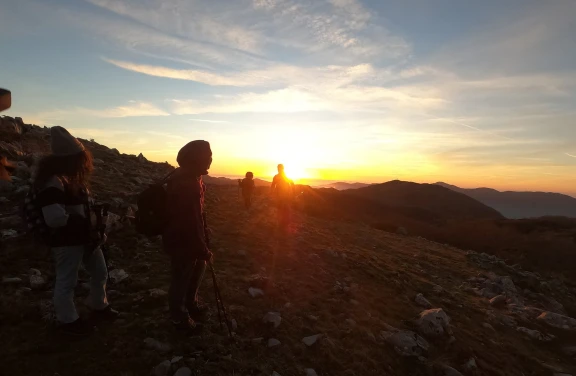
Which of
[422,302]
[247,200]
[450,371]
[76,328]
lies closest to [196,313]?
[76,328]

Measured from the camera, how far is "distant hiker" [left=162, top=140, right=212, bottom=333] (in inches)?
210

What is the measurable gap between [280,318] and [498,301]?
29.1 ft

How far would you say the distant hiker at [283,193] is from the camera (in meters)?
14.4

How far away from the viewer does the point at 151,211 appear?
5145 mm

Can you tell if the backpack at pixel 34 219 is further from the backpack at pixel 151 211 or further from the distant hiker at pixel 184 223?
the distant hiker at pixel 184 223

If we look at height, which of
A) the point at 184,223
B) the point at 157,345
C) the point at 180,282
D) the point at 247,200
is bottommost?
the point at 157,345

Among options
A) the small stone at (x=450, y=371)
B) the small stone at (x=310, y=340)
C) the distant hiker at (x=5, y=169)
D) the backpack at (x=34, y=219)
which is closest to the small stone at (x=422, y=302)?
the small stone at (x=450, y=371)

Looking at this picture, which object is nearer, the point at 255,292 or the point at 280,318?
the point at 280,318

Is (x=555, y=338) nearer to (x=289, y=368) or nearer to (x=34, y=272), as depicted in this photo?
(x=289, y=368)

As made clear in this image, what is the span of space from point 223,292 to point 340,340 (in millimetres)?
2586

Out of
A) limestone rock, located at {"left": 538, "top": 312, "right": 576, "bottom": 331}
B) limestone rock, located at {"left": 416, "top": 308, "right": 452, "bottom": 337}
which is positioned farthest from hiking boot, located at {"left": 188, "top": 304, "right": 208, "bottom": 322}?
limestone rock, located at {"left": 538, "top": 312, "right": 576, "bottom": 331}

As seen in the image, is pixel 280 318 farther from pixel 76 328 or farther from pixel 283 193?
pixel 283 193

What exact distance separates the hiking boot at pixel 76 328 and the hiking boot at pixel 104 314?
449mm

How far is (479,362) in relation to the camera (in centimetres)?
729
